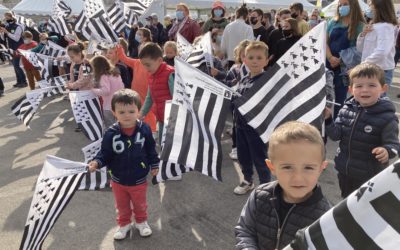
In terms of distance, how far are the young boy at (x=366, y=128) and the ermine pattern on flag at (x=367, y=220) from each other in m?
1.65

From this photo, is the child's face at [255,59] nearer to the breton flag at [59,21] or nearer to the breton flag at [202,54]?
the breton flag at [202,54]

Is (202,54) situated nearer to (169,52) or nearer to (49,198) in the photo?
(169,52)

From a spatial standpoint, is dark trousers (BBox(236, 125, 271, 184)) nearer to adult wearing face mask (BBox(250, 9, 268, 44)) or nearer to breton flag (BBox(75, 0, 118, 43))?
breton flag (BBox(75, 0, 118, 43))

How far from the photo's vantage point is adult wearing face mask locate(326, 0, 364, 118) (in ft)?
15.4

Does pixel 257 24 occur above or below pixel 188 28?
above

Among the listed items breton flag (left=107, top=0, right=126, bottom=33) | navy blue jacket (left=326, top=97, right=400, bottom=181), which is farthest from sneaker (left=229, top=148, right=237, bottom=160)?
breton flag (left=107, top=0, right=126, bottom=33)

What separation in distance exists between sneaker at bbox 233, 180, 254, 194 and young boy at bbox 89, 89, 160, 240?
1206 mm

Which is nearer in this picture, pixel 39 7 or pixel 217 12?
pixel 217 12

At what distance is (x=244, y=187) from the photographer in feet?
13.8

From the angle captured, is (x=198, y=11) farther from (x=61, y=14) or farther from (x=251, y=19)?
(x=251, y=19)

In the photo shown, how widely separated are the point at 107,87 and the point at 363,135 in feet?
11.4

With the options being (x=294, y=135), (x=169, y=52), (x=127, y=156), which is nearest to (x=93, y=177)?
(x=127, y=156)

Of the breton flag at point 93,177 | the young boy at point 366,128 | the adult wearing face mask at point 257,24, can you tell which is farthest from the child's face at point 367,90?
the adult wearing face mask at point 257,24

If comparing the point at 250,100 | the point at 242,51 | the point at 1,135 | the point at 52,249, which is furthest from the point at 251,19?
the point at 52,249
